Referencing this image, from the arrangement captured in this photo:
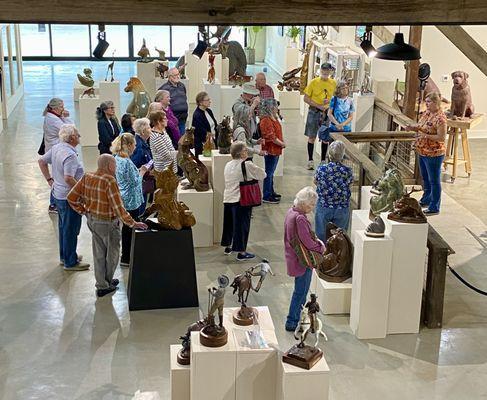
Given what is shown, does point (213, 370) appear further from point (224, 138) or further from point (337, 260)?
point (224, 138)

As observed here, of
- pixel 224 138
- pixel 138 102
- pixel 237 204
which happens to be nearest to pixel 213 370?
pixel 237 204

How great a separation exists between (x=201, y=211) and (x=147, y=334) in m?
2.21

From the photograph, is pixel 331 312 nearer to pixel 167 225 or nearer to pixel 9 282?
pixel 167 225

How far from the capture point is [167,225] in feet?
23.7

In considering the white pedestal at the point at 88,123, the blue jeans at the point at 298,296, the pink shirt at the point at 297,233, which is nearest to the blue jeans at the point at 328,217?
the blue jeans at the point at 298,296

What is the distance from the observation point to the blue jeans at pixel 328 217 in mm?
7668

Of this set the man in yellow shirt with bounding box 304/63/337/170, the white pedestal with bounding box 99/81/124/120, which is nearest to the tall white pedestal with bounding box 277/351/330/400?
the man in yellow shirt with bounding box 304/63/337/170

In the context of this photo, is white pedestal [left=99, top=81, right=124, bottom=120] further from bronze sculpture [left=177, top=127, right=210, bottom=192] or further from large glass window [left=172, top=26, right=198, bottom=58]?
large glass window [left=172, top=26, right=198, bottom=58]

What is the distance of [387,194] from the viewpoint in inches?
289

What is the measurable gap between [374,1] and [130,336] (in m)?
3.70

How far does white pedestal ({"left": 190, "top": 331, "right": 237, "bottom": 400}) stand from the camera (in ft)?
16.9

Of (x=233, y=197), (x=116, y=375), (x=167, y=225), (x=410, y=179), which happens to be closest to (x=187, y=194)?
(x=233, y=197)

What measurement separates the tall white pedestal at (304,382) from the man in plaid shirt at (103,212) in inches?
104

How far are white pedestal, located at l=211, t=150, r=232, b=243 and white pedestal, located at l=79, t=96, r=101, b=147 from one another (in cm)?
517
